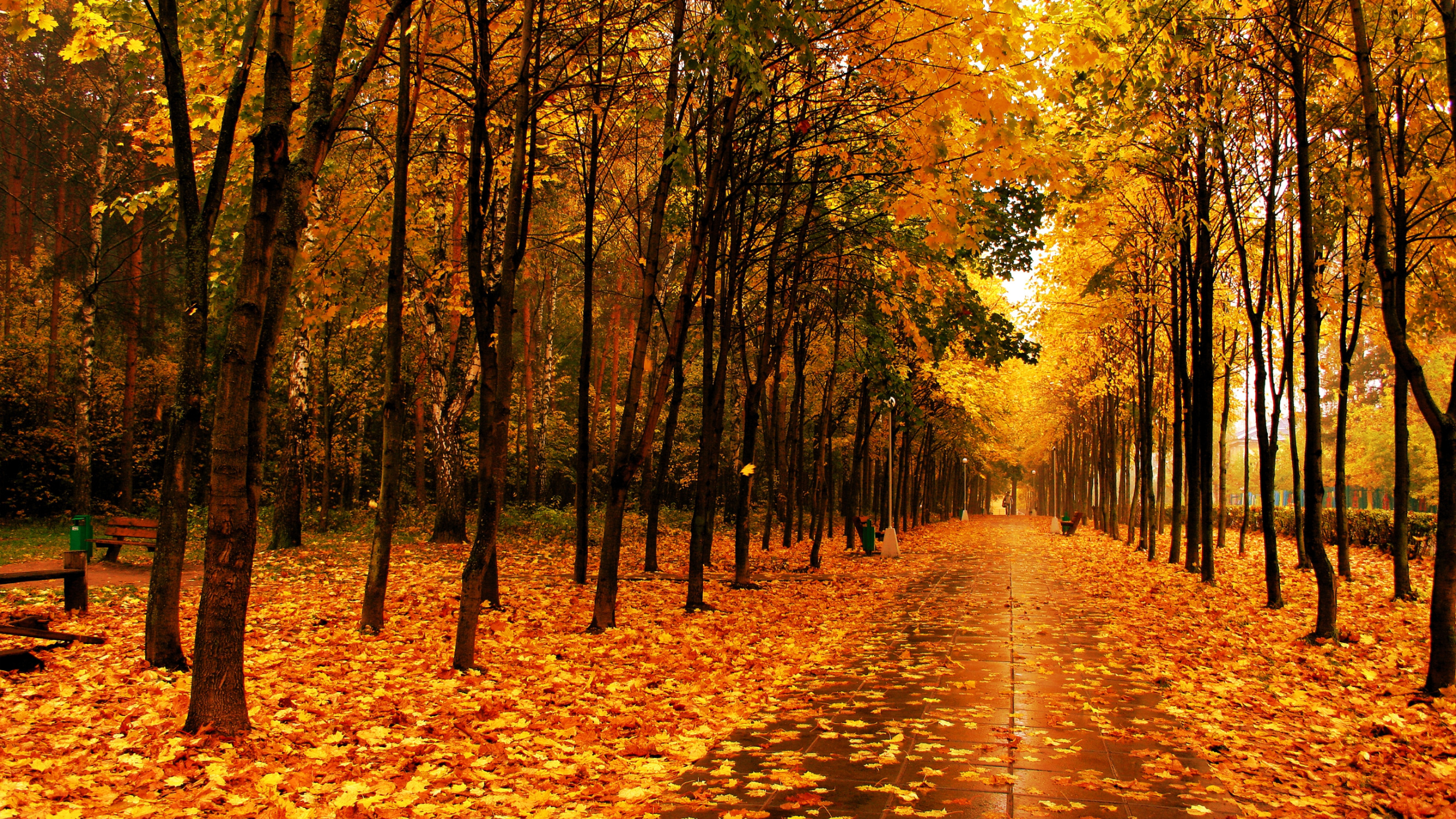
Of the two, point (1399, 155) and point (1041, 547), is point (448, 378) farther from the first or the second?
point (1041, 547)

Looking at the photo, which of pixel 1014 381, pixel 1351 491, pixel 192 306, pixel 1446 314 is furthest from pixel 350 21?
pixel 1351 491

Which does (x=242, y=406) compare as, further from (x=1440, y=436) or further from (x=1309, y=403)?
(x=1309, y=403)

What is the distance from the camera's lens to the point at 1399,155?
9984mm

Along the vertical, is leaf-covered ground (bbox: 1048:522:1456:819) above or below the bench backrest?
below

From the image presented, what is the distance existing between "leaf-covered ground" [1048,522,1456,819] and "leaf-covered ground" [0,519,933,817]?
3.21m

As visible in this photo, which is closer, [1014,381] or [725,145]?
[725,145]

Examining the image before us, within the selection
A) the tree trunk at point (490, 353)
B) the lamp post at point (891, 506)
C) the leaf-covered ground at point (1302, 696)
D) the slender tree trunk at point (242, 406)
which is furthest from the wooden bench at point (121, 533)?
the leaf-covered ground at point (1302, 696)

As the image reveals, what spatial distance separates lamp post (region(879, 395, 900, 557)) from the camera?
19.8 meters

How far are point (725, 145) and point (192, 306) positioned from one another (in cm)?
568

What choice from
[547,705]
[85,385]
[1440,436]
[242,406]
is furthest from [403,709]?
[85,385]

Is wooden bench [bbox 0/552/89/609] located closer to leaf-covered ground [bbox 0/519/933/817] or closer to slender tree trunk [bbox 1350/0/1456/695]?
leaf-covered ground [bbox 0/519/933/817]

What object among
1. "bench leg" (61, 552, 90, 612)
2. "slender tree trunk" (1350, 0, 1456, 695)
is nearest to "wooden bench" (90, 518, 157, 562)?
"bench leg" (61, 552, 90, 612)

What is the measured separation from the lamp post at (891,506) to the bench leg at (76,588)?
12321mm

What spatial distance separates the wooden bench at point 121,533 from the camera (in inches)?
478
